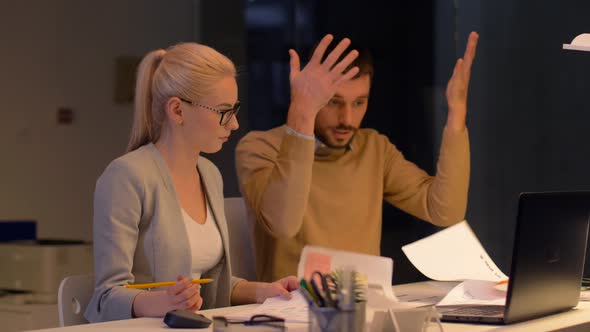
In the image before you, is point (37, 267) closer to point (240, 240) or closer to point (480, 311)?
point (240, 240)

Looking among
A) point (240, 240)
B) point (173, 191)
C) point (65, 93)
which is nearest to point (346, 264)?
point (173, 191)

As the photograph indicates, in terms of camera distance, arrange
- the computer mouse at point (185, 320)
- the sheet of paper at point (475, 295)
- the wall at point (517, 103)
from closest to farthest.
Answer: the computer mouse at point (185, 320)
the sheet of paper at point (475, 295)
the wall at point (517, 103)

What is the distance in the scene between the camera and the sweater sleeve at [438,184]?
2.63m

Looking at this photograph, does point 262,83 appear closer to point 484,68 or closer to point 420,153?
point 420,153

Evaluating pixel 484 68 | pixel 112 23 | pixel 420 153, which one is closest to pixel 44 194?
pixel 112 23

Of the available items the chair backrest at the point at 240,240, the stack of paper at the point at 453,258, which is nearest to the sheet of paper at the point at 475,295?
the stack of paper at the point at 453,258

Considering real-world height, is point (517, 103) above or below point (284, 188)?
above

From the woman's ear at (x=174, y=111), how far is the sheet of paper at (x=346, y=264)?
0.71 m

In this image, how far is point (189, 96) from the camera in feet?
7.09

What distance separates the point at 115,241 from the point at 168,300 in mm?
253

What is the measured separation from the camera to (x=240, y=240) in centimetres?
244

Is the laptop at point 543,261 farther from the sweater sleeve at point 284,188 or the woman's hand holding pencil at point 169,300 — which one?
the sweater sleeve at point 284,188

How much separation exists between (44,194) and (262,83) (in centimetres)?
177

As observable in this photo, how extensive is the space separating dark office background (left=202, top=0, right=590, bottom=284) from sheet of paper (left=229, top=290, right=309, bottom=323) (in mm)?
1502
